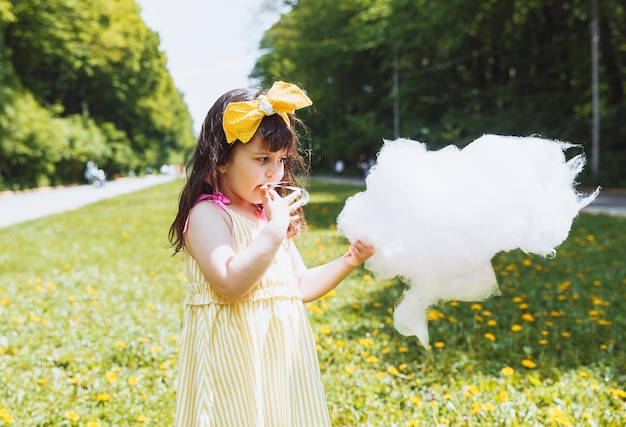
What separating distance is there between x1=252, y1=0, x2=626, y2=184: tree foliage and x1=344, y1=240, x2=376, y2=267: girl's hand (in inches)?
619

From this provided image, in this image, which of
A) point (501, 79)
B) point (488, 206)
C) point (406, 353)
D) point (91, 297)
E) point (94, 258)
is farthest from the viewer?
point (501, 79)

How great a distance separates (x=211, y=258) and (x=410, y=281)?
1.95 ft

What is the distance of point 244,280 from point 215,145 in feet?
1.43

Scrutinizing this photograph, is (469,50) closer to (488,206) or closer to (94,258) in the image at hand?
(94,258)

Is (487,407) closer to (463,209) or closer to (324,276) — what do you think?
(324,276)

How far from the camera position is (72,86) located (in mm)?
39281

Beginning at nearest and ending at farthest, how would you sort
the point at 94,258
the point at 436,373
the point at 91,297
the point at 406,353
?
1. the point at 436,373
2. the point at 406,353
3. the point at 91,297
4. the point at 94,258

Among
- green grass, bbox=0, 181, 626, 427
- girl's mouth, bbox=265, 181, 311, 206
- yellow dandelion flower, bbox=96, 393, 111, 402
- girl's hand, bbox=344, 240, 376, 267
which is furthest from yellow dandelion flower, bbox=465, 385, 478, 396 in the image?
yellow dandelion flower, bbox=96, 393, 111, 402

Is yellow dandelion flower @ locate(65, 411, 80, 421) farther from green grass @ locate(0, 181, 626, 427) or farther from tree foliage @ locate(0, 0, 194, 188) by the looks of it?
tree foliage @ locate(0, 0, 194, 188)

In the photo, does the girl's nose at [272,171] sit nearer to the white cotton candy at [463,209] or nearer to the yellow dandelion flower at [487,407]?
the white cotton candy at [463,209]

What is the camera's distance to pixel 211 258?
1.68 metres

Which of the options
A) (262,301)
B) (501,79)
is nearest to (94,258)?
(262,301)

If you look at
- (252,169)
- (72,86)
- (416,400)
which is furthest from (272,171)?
(72,86)

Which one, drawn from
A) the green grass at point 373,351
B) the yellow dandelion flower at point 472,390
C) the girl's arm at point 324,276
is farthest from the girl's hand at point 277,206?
the yellow dandelion flower at point 472,390
